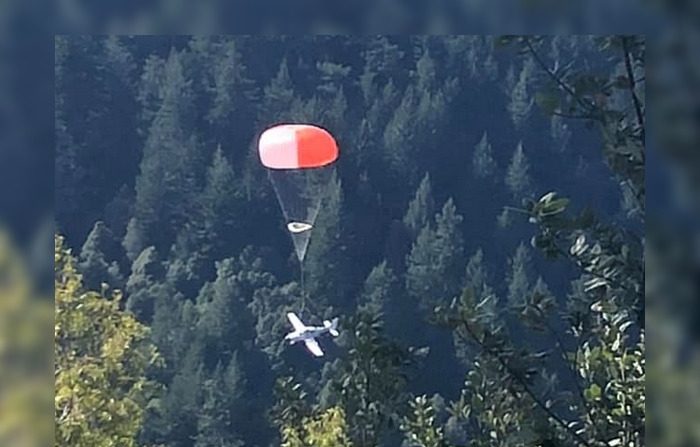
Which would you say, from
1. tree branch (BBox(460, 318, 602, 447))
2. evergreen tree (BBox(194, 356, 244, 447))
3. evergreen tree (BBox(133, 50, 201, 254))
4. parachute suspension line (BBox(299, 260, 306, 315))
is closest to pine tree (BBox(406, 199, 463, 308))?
tree branch (BBox(460, 318, 602, 447))

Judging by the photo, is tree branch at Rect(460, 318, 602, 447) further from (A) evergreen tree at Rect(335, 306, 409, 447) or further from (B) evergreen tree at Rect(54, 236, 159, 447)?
(B) evergreen tree at Rect(54, 236, 159, 447)

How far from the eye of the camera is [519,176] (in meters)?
3.68

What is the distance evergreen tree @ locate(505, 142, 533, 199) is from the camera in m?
3.68

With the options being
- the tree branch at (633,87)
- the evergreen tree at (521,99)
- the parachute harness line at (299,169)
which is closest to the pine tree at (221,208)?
the parachute harness line at (299,169)

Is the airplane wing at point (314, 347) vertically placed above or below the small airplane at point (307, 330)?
below

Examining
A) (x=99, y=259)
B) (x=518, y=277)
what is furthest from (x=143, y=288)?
(x=518, y=277)

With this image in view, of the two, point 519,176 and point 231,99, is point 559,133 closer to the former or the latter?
point 519,176

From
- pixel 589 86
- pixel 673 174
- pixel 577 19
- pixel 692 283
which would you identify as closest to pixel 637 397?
pixel 692 283

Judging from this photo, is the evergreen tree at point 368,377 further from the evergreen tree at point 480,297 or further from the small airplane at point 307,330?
the evergreen tree at point 480,297

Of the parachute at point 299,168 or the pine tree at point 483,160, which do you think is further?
the pine tree at point 483,160

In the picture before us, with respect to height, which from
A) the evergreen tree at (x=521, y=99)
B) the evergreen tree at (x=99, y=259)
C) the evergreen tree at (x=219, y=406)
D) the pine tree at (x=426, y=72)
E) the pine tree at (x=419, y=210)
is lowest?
the evergreen tree at (x=219, y=406)

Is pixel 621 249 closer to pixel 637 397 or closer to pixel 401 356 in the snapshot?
pixel 637 397

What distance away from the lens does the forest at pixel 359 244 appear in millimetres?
3619

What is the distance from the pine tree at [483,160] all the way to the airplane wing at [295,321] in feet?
2.49
